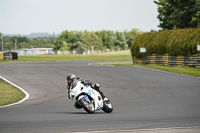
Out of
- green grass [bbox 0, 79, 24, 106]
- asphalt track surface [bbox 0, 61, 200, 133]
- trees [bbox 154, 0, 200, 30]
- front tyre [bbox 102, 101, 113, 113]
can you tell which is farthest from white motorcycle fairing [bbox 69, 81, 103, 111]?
trees [bbox 154, 0, 200, 30]

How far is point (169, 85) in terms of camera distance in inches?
1164

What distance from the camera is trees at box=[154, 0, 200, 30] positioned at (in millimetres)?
69812

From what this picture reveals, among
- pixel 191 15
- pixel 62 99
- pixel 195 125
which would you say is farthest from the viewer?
pixel 191 15

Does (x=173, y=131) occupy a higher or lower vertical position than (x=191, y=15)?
lower

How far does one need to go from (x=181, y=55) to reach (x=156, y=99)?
27.0 meters

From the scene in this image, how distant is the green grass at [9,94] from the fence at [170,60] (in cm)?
2325

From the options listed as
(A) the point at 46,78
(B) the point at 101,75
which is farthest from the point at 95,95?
(B) the point at 101,75

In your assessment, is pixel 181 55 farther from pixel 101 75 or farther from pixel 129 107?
pixel 129 107

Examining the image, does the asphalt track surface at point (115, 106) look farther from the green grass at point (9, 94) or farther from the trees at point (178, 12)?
the trees at point (178, 12)

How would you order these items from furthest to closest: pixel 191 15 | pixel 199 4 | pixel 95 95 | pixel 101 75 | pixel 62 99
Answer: pixel 191 15
pixel 199 4
pixel 101 75
pixel 62 99
pixel 95 95

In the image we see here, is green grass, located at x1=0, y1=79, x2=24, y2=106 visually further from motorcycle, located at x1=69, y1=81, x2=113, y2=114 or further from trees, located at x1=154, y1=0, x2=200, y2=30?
trees, located at x1=154, y1=0, x2=200, y2=30

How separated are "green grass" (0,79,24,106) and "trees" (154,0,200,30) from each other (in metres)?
45.4

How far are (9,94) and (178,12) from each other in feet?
166

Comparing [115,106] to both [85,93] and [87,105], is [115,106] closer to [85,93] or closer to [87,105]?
[87,105]
